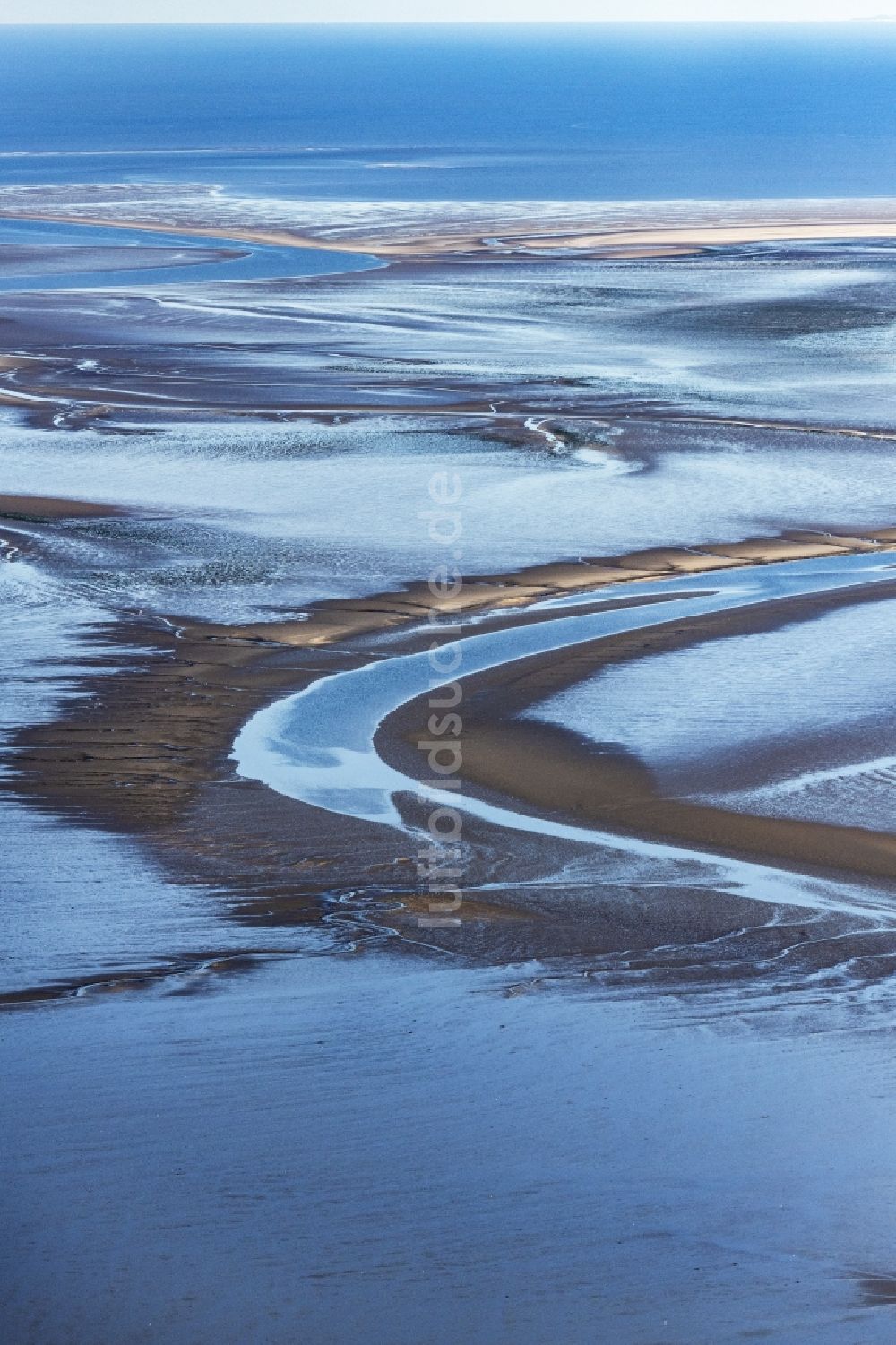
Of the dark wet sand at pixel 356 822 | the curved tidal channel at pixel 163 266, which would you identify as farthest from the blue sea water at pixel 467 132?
the dark wet sand at pixel 356 822

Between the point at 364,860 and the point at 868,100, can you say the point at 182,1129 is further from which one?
the point at 868,100

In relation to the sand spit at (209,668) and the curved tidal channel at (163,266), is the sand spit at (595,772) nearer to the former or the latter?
the sand spit at (209,668)

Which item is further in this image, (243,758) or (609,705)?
(609,705)

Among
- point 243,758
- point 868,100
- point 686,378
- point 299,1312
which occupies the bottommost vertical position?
point 299,1312

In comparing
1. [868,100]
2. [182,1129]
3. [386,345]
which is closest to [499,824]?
[182,1129]

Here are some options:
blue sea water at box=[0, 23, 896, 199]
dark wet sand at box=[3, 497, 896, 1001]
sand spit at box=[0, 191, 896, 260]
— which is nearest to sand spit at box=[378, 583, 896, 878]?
dark wet sand at box=[3, 497, 896, 1001]

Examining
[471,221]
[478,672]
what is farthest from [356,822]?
[471,221]

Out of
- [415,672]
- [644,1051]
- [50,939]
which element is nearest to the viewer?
[644,1051]
